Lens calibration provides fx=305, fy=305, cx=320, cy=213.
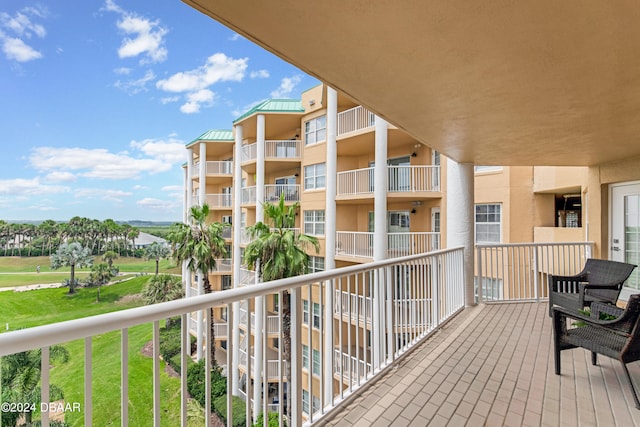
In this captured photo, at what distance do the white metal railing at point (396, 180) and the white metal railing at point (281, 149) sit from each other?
11.8 feet

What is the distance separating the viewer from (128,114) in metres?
35.3

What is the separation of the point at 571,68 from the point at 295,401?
8.78ft

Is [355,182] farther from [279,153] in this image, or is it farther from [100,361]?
[100,361]

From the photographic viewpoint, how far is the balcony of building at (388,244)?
1008 centimetres

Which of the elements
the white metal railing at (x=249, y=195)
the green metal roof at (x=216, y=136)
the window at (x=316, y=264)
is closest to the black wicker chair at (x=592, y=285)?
the window at (x=316, y=264)

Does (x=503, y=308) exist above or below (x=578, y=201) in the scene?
below

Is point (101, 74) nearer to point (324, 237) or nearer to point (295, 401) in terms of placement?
point (324, 237)

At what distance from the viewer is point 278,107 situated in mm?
14008

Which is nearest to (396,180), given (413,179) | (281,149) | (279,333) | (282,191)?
(413,179)

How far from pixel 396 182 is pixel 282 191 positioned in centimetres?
566

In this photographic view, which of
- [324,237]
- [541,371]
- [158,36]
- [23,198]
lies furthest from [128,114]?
[541,371]

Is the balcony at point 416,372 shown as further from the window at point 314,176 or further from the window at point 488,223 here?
the window at point 314,176

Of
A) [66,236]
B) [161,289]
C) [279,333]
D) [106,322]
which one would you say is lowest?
[161,289]

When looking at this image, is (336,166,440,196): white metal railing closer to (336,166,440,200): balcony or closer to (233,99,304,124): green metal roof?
(336,166,440,200): balcony
